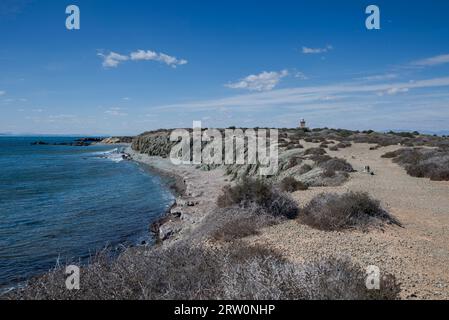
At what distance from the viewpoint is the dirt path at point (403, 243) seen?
20.4 feet

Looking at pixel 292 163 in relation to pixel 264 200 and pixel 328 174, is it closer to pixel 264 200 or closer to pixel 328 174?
pixel 328 174

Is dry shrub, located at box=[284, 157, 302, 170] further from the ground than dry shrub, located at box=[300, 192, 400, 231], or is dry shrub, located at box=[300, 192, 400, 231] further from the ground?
dry shrub, located at box=[284, 157, 302, 170]

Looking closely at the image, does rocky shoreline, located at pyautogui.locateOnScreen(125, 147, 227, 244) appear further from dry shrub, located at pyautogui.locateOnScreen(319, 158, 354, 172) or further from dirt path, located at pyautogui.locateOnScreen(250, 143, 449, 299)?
dry shrub, located at pyautogui.locateOnScreen(319, 158, 354, 172)

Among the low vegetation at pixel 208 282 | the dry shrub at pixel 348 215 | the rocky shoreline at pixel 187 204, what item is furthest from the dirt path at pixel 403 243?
the rocky shoreline at pixel 187 204

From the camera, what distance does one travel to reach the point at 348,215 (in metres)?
9.59

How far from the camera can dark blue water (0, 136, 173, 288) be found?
43.7 ft

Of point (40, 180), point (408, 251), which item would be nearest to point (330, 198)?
point (408, 251)

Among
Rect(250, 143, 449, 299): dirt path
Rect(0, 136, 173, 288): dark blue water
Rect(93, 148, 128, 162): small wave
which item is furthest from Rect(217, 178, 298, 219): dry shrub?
Rect(93, 148, 128, 162): small wave

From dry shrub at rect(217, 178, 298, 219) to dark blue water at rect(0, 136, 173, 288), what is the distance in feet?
15.4

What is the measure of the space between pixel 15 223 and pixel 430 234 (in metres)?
19.9

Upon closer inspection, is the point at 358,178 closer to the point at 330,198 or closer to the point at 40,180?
the point at 330,198

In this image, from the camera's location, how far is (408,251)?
765cm

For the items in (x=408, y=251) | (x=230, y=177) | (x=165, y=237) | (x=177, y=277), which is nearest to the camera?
(x=177, y=277)

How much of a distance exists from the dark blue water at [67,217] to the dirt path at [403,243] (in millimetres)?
5117
